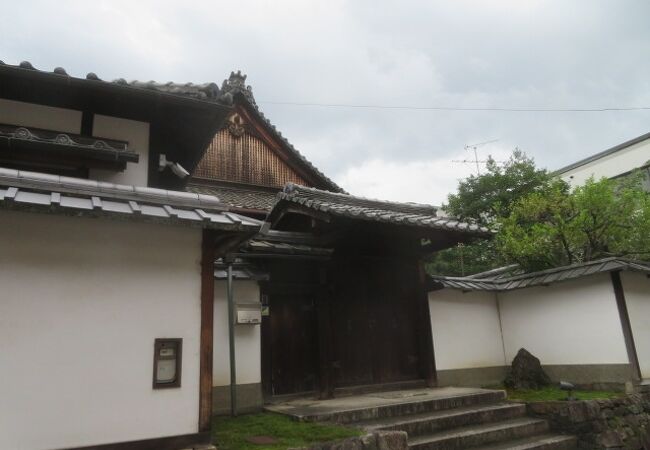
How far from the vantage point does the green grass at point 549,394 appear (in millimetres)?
9305

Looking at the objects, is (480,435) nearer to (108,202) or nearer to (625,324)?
(625,324)

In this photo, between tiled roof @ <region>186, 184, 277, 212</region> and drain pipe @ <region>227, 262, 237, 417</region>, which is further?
tiled roof @ <region>186, 184, 277, 212</region>

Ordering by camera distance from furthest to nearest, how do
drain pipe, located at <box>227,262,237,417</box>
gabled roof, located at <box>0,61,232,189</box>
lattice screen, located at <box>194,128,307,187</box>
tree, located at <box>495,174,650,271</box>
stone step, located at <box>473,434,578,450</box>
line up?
lattice screen, located at <box>194,128,307,187</box> → tree, located at <box>495,174,650,271</box> → drain pipe, located at <box>227,262,237,417</box> → stone step, located at <box>473,434,578,450</box> → gabled roof, located at <box>0,61,232,189</box>

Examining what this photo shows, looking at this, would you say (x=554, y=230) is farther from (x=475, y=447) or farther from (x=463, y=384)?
(x=475, y=447)

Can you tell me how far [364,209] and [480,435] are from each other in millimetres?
4747

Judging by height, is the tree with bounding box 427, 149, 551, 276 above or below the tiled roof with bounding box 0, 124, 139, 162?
above

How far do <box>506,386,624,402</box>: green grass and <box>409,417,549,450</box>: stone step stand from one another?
825 millimetres

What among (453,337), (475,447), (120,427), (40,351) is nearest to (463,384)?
(453,337)

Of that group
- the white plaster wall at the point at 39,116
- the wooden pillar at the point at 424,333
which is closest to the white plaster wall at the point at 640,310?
the wooden pillar at the point at 424,333

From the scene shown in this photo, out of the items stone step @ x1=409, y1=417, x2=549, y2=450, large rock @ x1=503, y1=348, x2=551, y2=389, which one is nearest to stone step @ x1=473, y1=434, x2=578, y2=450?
stone step @ x1=409, y1=417, x2=549, y2=450

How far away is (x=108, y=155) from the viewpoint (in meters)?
6.79

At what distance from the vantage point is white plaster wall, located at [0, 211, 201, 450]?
15.9 ft

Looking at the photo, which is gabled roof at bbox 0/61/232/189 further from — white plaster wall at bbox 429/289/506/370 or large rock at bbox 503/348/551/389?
large rock at bbox 503/348/551/389

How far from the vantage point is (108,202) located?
544 cm
